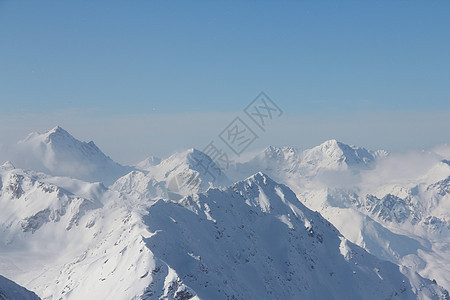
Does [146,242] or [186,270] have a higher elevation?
[146,242]

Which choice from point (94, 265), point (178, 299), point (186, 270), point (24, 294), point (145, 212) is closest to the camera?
point (24, 294)

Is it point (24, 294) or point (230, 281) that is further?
point (230, 281)

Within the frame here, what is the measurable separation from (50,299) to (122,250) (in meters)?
42.2

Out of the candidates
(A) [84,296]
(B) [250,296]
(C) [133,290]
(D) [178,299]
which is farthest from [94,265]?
(B) [250,296]

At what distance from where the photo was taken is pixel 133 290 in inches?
5034

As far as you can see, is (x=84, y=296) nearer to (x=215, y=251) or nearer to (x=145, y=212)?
(x=145, y=212)

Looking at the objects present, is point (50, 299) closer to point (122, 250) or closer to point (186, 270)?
point (122, 250)

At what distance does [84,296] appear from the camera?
144750mm

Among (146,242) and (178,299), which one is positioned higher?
(146,242)

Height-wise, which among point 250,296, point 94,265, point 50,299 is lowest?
point 250,296

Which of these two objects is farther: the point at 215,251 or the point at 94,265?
the point at 215,251

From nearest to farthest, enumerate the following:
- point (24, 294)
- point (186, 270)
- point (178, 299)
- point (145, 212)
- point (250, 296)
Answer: point (24, 294)
point (178, 299)
point (186, 270)
point (250, 296)
point (145, 212)

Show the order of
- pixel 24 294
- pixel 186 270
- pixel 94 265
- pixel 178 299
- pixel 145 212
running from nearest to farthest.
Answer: pixel 24 294
pixel 178 299
pixel 186 270
pixel 94 265
pixel 145 212

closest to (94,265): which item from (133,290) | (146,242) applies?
(146,242)
